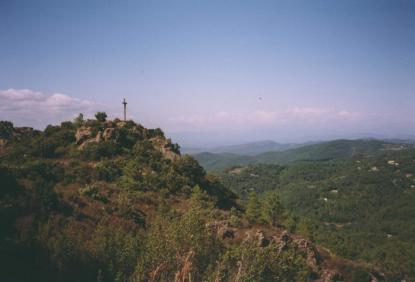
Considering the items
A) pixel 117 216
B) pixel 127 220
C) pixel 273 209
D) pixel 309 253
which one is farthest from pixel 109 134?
pixel 309 253

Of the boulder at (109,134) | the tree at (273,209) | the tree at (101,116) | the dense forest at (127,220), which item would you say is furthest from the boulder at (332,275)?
the tree at (101,116)

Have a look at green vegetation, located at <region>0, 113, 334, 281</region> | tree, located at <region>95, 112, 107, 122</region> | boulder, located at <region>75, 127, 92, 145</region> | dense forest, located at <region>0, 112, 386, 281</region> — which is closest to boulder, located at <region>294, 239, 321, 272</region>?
dense forest, located at <region>0, 112, 386, 281</region>

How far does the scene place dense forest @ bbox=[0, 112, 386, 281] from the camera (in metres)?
9.52

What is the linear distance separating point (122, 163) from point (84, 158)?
15.7 ft

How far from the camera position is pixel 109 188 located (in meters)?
26.2

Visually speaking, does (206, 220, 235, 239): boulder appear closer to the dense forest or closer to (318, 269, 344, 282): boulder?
the dense forest

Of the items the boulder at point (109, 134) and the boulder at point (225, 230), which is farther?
the boulder at point (109, 134)

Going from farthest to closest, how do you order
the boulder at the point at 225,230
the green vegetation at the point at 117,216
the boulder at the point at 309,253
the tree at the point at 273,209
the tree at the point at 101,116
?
the tree at the point at 101,116, the tree at the point at 273,209, the boulder at the point at 309,253, the boulder at the point at 225,230, the green vegetation at the point at 117,216

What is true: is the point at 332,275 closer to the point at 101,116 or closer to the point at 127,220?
the point at 127,220

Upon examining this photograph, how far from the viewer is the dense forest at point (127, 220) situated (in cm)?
952

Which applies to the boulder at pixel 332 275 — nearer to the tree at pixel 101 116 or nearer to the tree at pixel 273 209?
the tree at pixel 273 209

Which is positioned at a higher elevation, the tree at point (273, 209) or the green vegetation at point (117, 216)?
the green vegetation at point (117, 216)

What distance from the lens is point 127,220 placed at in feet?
60.3

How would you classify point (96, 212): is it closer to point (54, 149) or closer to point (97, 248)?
point (97, 248)
